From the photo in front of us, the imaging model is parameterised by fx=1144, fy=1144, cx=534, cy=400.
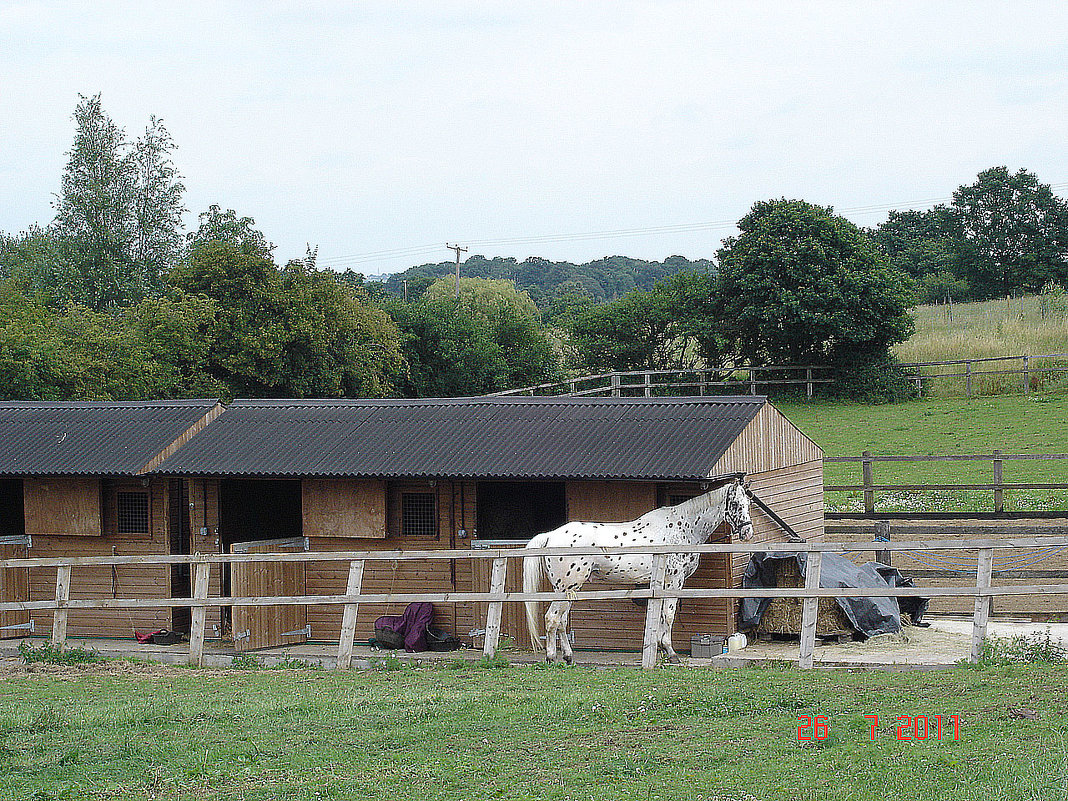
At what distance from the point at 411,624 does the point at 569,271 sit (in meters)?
137

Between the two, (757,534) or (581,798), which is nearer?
(581,798)

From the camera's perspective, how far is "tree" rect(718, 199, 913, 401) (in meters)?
37.6

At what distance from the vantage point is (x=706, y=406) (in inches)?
545

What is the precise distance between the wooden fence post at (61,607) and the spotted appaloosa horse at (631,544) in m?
4.71

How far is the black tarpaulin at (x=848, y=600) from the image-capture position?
12539 mm

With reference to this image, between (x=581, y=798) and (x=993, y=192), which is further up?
(x=993, y=192)

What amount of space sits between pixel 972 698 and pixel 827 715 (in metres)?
1.03

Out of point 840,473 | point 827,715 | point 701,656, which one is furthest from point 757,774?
point 840,473

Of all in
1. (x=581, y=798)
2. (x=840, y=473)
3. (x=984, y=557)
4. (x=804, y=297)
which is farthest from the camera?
(x=804, y=297)

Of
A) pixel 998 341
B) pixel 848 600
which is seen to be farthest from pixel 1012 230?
pixel 848 600

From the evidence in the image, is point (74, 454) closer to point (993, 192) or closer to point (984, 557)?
point (984, 557)

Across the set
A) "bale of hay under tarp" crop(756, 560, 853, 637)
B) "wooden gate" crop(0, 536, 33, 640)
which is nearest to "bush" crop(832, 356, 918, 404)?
"bale of hay under tarp" crop(756, 560, 853, 637)

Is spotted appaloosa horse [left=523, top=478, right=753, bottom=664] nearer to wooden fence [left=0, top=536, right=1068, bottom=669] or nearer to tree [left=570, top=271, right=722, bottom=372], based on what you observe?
wooden fence [left=0, top=536, right=1068, bottom=669]

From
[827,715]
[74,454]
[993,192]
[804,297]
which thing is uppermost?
[993,192]
